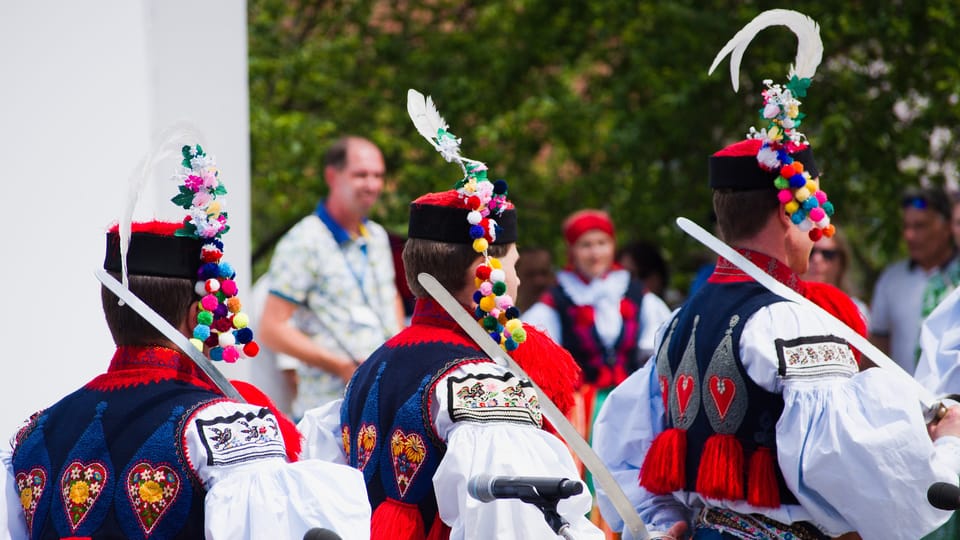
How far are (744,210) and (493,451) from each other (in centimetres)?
114

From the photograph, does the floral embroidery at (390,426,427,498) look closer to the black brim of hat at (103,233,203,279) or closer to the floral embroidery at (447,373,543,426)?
the floral embroidery at (447,373,543,426)

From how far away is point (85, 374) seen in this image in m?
5.04

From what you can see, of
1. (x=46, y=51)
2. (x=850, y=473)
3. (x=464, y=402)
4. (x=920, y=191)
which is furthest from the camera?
(x=920, y=191)

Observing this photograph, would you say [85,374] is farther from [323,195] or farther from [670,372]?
[323,195]

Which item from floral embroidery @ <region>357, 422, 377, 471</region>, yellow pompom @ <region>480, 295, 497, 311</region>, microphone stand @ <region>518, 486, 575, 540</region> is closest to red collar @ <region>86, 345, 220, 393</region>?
floral embroidery @ <region>357, 422, 377, 471</region>

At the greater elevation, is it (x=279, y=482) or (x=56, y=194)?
(x=56, y=194)

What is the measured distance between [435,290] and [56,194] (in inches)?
93.8

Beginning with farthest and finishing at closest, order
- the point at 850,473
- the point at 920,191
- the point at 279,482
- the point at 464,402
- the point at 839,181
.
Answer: the point at 839,181 < the point at 920,191 < the point at 850,473 < the point at 464,402 < the point at 279,482

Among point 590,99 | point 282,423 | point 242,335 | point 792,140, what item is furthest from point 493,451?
point 590,99

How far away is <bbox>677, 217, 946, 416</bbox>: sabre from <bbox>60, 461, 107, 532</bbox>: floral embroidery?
1542 mm

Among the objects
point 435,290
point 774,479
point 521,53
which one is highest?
point 521,53

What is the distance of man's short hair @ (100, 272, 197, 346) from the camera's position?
294cm

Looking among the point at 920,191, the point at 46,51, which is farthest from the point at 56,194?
the point at 920,191

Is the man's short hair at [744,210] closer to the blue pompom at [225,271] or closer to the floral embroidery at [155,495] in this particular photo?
the blue pompom at [225,271]
